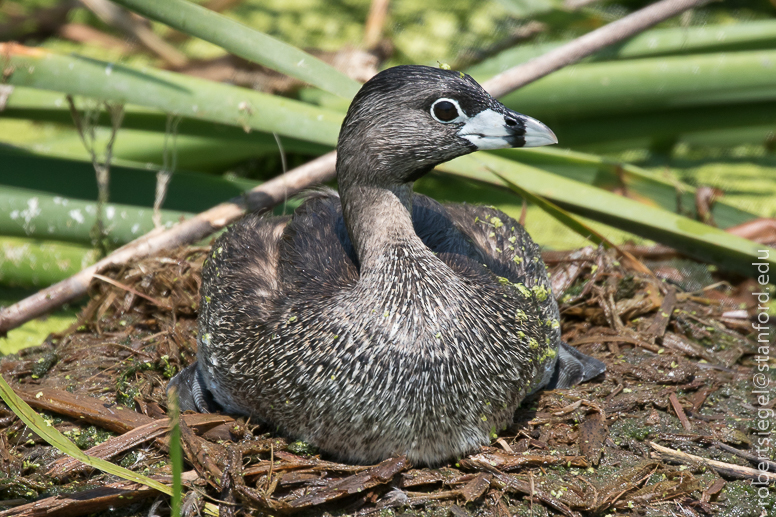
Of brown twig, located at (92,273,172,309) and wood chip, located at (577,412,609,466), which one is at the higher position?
brown twig, located at (92,273,172,309)

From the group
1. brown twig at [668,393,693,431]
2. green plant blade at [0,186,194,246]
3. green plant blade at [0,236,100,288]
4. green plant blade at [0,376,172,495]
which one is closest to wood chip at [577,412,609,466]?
brown twig at [668,393,693,431]

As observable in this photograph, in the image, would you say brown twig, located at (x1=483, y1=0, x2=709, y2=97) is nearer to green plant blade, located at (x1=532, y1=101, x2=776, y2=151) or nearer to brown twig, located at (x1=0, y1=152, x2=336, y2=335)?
green plant blade, located at (x1=532, y1=101, x2=776, y2=151)

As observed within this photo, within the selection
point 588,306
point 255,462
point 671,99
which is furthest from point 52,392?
point 671,99

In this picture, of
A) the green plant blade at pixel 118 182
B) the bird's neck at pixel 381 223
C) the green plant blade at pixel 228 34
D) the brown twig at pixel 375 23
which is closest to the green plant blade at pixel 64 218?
the green plant blade at pixel 118 182

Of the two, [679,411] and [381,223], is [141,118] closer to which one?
[381,223]

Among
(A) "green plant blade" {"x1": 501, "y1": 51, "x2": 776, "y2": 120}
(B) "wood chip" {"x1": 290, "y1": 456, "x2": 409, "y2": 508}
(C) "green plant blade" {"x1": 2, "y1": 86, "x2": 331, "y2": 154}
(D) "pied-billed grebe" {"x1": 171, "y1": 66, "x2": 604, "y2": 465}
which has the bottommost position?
(B) "wood chip" {"x1": 290, "y1": 456, "x2": 409, "y2": 508}

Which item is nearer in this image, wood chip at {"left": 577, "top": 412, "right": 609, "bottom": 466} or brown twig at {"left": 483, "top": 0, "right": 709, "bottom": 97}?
wood chip at {"left": 577, "top": 412, "right": 609, "bottom": 466}

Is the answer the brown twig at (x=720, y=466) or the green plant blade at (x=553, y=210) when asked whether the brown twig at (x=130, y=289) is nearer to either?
the green plant blade at (x=553, y=210)

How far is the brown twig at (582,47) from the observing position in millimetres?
4203

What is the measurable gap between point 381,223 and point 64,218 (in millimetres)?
2267

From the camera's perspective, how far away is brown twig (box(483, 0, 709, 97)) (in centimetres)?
420

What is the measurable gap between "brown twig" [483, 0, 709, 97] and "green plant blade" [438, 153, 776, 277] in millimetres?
426

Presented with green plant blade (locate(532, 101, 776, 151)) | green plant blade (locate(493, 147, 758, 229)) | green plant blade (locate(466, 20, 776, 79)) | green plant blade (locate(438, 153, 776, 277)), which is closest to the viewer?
green plant blade (locate(438, 153, 776, 277))

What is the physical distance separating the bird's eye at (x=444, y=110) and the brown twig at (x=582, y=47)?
1380 mm
